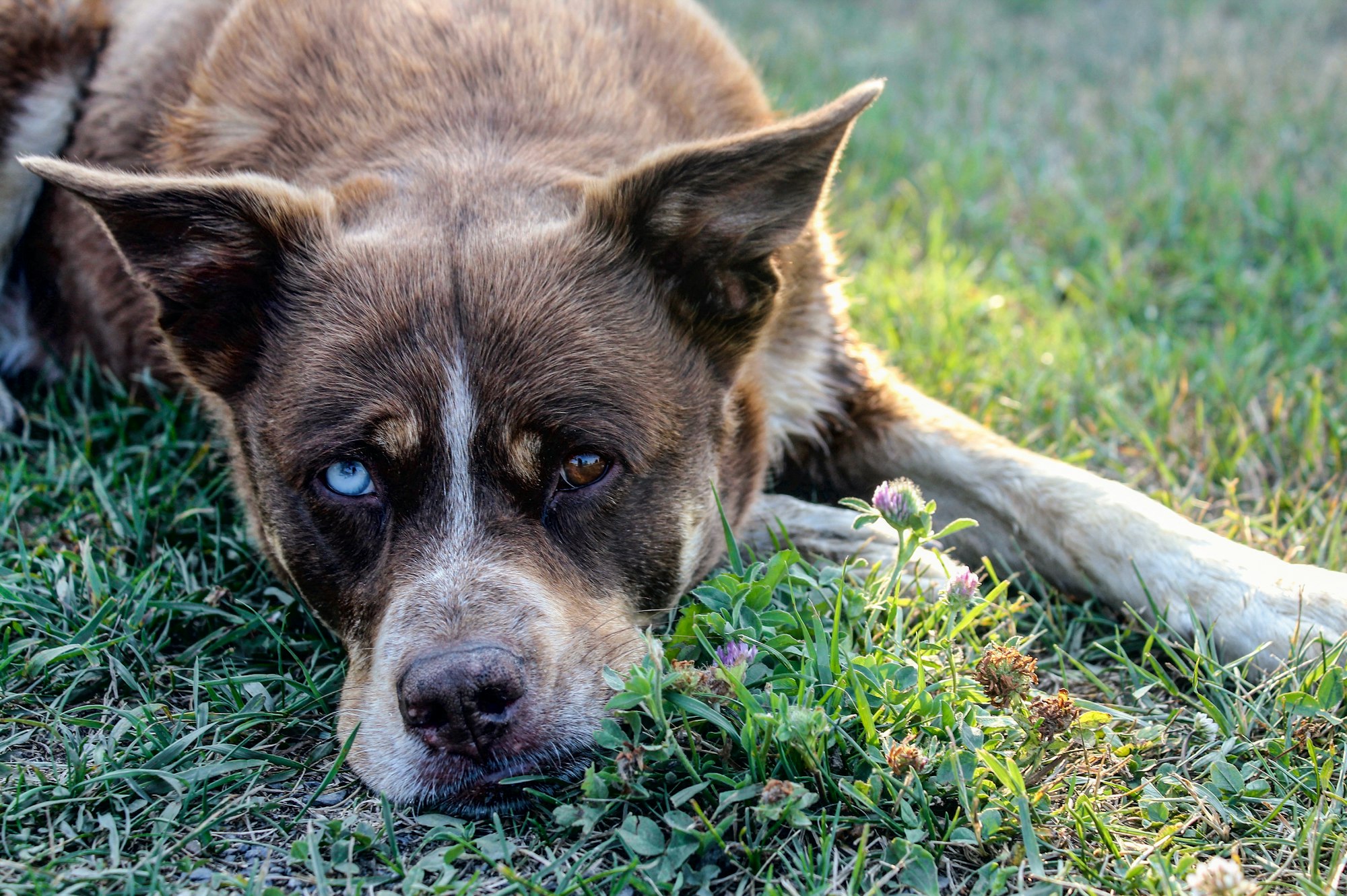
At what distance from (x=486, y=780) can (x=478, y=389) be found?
2.64ft

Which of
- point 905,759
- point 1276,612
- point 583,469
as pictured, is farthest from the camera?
point 1276,612

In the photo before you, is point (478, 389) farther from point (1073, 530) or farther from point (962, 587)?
point (1073, 530)

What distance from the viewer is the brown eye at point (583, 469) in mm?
2662

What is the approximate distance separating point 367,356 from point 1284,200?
4336mm

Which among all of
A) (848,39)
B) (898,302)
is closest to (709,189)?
(898,302)

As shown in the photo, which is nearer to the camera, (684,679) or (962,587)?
(684,679)

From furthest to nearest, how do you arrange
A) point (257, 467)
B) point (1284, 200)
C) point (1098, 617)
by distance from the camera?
point (1284, 200), point (1098, 617), point (257, 467)

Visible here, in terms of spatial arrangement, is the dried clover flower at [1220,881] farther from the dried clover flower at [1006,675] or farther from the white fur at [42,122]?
the white fur at [42,122]

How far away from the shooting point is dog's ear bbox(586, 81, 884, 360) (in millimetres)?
2609

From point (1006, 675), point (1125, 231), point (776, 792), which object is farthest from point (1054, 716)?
point (1125, 231)

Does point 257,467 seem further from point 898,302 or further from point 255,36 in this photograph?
point 898,302

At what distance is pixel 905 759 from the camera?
7.52ft

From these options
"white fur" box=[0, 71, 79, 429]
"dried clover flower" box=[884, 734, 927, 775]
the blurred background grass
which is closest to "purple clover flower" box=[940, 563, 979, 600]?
"dried clover flower" box=[884, 734, 927, 775]

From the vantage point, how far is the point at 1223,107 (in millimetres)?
6461
